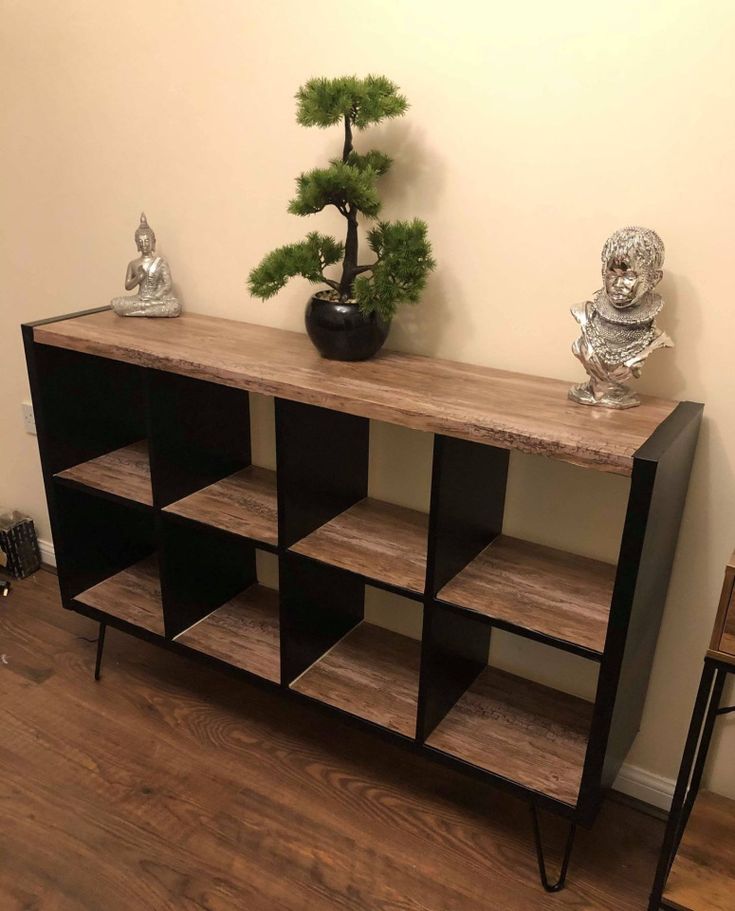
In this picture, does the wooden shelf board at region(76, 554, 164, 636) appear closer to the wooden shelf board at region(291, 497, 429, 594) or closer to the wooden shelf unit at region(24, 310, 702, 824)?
the wooden shelf unit at region(24, 310, 702, 824)

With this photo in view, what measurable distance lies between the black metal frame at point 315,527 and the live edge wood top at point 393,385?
0.16ft

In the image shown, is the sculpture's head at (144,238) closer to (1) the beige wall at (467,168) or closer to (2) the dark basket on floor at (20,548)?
(1) the beige wall at (467,168)

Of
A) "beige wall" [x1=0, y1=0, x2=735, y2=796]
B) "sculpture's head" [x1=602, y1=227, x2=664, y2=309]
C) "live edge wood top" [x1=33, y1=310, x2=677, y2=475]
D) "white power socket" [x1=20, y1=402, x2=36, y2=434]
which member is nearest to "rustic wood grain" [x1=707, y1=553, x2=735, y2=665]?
"live edge wood top" [x1=33, y1=310, x2=677, y2=475]

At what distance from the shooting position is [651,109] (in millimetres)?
1333

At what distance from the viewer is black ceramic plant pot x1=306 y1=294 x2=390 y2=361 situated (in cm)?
154

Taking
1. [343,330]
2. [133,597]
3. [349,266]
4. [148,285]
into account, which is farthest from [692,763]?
[148,285]

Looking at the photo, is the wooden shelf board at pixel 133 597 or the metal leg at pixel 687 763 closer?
the metal leg at pixel 687 763

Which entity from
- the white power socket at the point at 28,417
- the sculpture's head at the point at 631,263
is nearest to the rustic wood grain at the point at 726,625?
the sculpture's head at the point at 631,263

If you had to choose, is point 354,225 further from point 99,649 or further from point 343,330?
point 99,649

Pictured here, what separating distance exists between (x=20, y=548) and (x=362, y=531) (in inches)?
53.8

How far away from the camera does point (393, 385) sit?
1.47m

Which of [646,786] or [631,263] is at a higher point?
[631,263]

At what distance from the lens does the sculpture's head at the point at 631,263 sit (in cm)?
128

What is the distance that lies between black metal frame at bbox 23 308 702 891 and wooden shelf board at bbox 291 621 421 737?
24 mm
